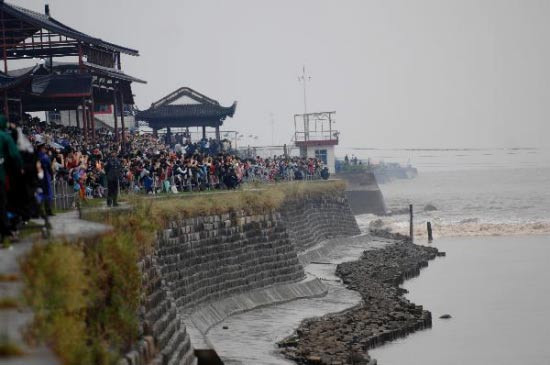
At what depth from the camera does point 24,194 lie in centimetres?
1839

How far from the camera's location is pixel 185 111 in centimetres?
7744

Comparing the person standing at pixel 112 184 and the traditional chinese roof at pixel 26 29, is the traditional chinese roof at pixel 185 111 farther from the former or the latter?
the person standing at pixel 112 184

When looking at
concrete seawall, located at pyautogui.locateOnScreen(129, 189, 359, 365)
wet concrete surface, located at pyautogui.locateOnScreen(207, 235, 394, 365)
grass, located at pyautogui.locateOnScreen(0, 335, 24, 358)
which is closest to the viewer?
grass, located at pyautogui.locateOnScreen(0, 335, 24, 358)

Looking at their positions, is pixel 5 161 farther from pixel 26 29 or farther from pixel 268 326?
pixel 26 29

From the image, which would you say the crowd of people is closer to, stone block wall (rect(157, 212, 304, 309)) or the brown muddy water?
stone block wall (rect(157, 212, 304, 309))

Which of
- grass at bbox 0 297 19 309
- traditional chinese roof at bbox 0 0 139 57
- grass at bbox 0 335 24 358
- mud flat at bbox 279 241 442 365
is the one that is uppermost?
traditional chinese roof at bbox 0 0 139 57

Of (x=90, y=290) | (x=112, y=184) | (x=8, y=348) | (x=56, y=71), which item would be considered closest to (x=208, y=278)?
(x=112, y=184)

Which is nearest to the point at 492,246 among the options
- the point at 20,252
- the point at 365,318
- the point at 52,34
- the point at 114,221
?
the point at 52,34

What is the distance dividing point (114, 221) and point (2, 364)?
8838mm

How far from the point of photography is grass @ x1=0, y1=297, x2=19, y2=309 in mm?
14747

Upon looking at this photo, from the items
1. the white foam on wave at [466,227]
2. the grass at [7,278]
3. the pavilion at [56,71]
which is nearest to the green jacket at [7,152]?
the grass at [7,278]

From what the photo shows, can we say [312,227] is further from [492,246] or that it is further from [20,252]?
[20,252]

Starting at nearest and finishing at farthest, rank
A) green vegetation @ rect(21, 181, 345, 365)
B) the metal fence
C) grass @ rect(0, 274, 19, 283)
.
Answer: green vegetation @ rect(21, 181, 345, 365), grass @ rect(0, 274, 19, 283), the metal fence

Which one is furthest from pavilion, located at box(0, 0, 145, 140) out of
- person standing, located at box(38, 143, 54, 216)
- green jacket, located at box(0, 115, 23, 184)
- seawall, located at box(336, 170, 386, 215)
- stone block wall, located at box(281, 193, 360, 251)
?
seawall, located at box(336, 170, 386, 215)
